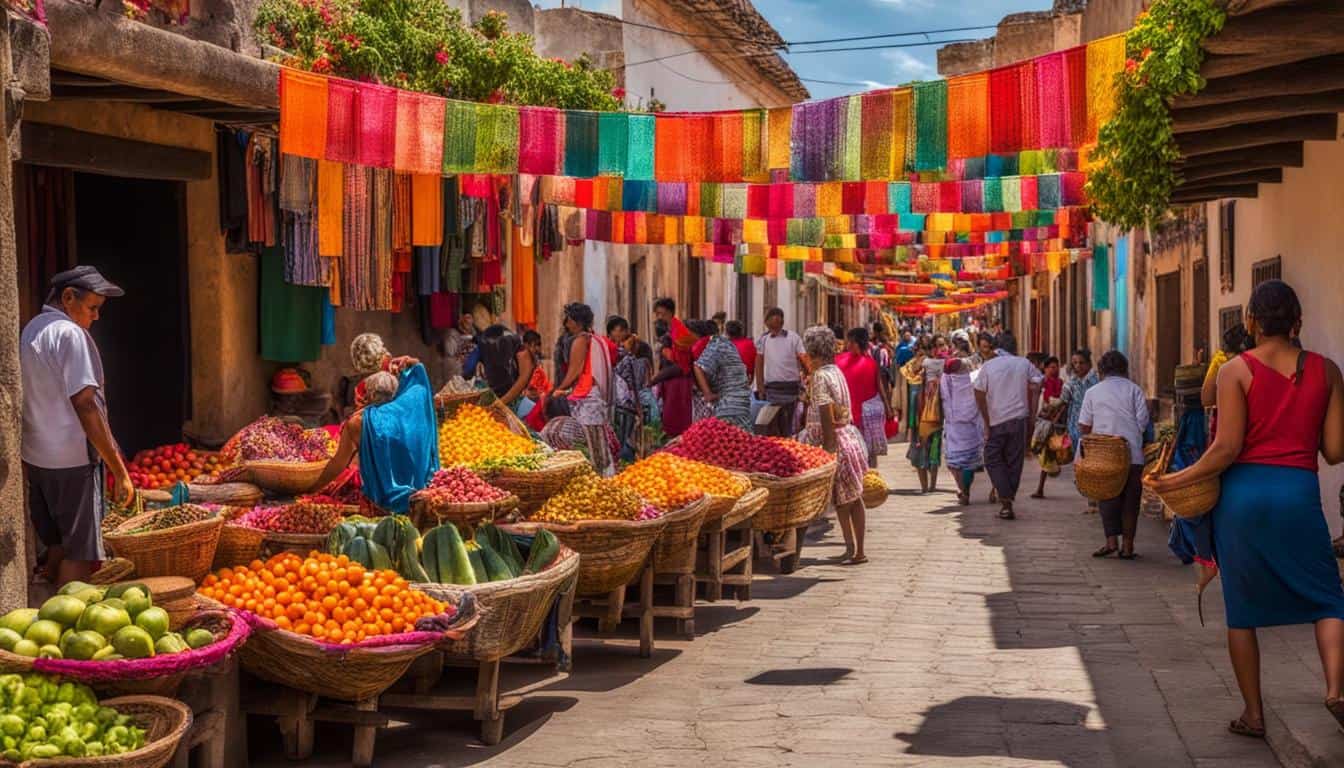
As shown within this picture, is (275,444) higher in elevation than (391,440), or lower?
lower

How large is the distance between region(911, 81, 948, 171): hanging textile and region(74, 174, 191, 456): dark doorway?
546 centimetres

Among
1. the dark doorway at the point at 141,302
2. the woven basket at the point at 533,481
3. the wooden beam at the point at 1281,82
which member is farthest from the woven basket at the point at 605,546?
the dark doorway at the point at 141,302

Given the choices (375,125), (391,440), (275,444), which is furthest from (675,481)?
(375,125)

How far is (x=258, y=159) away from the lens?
1144cm

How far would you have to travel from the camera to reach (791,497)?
1087 cm

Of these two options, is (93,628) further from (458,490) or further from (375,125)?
(375,125)

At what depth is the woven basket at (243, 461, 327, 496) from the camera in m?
9.55

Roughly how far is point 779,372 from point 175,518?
9.29 meters

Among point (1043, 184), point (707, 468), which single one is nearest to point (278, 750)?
point (707, 468)

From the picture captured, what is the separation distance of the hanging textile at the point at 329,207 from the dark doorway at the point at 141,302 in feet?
3.22

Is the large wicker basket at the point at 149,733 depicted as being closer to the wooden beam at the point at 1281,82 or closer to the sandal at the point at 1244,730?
the sandal at the point at 1244,730

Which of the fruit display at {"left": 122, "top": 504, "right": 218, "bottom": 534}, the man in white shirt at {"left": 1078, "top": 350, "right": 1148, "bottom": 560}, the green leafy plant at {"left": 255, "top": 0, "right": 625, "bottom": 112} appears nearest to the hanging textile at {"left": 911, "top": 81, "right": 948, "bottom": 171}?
the man in white shirt at {"left": 1078, "top": 350, "right": 1148, "bottom": 560}

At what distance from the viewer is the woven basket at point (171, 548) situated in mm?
6500

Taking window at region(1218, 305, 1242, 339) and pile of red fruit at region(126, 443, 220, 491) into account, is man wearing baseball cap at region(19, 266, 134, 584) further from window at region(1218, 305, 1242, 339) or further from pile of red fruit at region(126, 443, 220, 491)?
window at region(1218, 305, 1242, 339)
